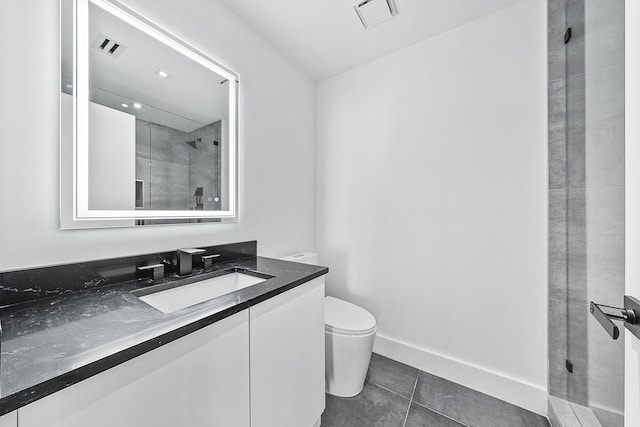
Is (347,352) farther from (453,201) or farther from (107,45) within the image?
(107,45)

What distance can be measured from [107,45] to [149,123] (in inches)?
12.8

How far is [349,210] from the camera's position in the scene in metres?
2.10

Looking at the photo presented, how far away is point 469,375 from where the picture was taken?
63.0 inches

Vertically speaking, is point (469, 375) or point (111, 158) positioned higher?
point (111, 158)

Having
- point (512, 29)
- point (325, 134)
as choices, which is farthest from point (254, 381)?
point (512, 29)

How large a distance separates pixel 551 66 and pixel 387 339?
6.66 ft

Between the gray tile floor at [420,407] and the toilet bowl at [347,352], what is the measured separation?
7 centimetres

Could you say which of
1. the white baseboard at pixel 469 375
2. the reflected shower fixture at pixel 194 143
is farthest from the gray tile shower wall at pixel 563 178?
the reflected shower fixture at pixel 194 143

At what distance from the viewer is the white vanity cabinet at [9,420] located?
41 centimetres

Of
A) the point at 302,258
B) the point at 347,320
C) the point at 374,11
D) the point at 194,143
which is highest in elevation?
the point at 374,11

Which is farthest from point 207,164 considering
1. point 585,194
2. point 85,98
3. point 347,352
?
point 585,194

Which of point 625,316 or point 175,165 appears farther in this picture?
point 175,165

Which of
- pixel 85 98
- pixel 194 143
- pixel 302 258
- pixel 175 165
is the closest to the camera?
pixel 85 98

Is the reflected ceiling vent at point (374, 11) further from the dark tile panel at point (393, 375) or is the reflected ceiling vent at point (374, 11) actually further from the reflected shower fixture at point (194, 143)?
the dark tile panel at point (393, 375)
